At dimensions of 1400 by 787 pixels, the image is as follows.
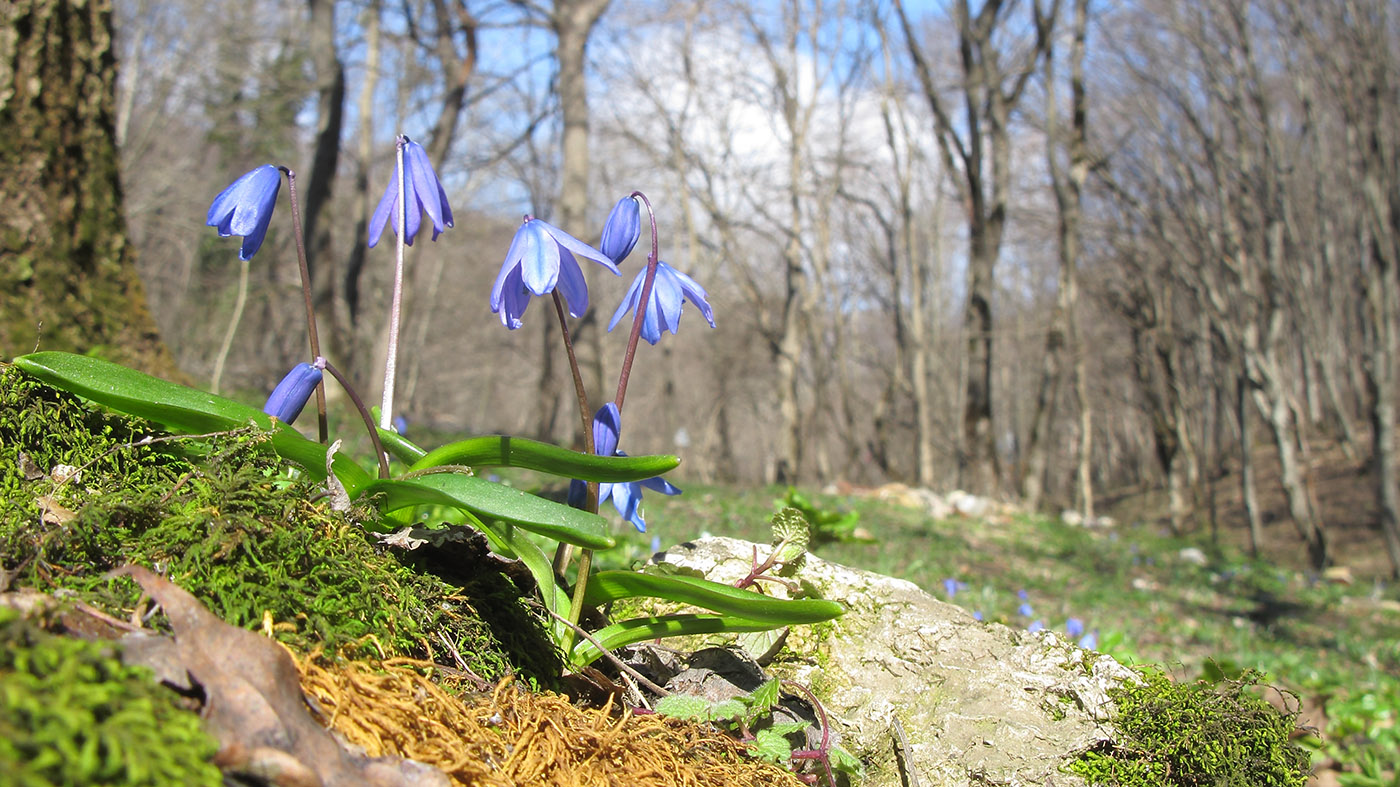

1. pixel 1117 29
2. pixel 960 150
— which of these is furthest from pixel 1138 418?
pixel 960 150

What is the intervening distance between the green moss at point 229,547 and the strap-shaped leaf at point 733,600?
272mm

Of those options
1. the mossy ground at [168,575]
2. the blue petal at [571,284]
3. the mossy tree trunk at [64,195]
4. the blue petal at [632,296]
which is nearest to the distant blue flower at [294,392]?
the mossy ground at [168,575]

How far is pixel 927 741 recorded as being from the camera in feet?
5.42

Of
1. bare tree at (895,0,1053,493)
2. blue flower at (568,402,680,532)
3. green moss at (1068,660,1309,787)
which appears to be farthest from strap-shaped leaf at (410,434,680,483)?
bare tree at (895,0,1053,493)

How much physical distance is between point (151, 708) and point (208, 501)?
1.59 ft

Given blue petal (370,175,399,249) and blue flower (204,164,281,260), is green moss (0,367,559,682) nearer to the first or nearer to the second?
blue flower (204,164,281,260)

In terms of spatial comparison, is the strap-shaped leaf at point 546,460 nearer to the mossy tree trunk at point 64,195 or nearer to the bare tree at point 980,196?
the mossy tree trunk at point 64,195

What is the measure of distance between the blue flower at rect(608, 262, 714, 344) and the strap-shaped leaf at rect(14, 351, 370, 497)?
2.03ft

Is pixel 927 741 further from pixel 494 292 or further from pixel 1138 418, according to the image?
pixel 1138 418

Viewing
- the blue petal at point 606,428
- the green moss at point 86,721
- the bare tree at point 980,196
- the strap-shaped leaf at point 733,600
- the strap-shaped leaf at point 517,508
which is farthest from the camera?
the bare tree at point 980,196

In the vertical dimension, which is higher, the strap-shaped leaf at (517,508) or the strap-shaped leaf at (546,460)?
the strap-shaped leaf at (546,460)

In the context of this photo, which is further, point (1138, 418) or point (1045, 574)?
point (1138, 418)

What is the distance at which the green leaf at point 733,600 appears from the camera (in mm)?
1337

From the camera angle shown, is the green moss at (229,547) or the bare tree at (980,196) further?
the bare tree at (980,196)
